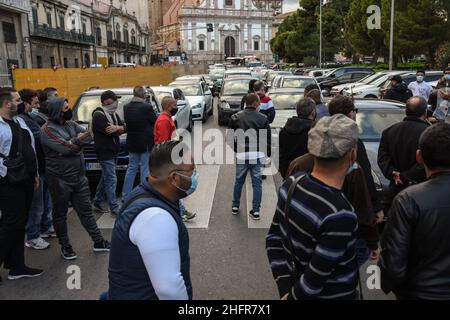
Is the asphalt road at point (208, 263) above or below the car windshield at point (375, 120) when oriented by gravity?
below

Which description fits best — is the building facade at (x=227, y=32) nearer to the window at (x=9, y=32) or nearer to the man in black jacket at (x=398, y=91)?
the window at (x=9, y=32)

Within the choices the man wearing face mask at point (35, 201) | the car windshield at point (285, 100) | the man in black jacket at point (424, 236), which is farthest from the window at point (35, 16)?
the man in black jacket at point (424, 236)

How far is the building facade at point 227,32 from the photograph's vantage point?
4392 inches

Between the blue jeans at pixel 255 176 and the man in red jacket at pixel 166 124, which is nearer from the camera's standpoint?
the blue jeans at pixel 255 176

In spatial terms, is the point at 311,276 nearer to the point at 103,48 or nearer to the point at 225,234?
the point at 225,234

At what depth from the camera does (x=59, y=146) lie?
16.8 feet

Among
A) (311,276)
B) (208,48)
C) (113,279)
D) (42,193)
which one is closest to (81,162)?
(42,193)

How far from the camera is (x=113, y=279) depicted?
92.7 inches

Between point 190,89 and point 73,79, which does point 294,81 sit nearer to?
point 190,89

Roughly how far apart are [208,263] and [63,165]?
6.57 ft

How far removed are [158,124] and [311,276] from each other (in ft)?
15.8

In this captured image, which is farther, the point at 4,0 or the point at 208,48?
the point at 208,48

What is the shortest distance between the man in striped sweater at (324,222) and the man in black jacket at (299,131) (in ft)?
8.58

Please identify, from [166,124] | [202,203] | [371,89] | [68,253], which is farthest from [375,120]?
[371,89]
